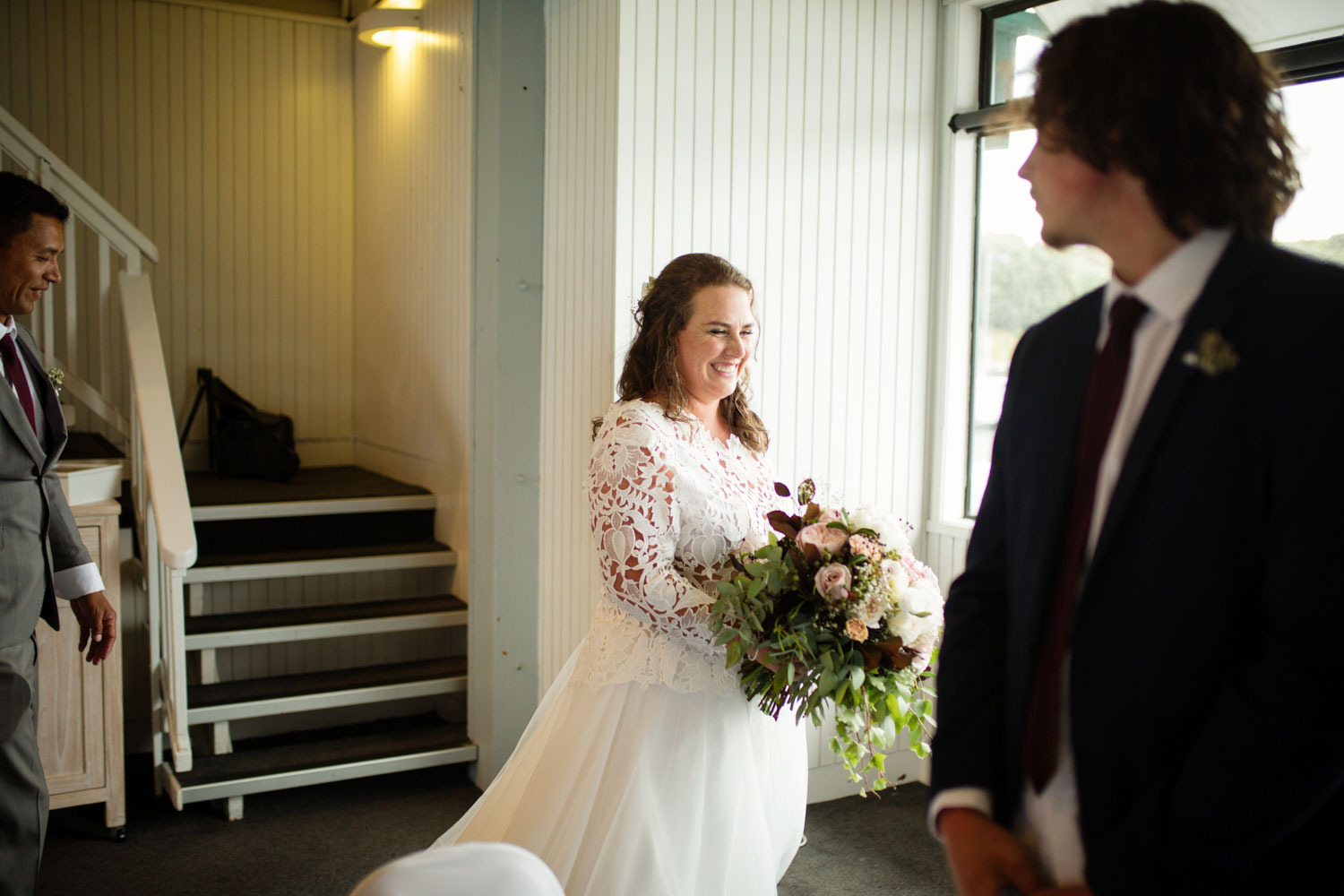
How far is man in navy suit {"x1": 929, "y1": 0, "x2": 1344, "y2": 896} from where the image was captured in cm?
93

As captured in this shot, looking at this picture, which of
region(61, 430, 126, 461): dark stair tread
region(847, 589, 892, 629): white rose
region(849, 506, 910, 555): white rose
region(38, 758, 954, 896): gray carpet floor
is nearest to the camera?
region(847, 589, 892, 629): white rose

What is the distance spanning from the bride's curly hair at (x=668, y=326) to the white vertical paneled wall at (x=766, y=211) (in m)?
0.73

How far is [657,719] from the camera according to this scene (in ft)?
7.54

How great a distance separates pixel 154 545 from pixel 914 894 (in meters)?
2.92

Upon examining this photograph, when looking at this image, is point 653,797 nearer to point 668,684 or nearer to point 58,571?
point 668,684

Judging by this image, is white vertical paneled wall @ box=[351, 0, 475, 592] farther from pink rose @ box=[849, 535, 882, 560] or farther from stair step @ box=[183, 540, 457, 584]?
pink rose @ box=[849, 535, 882, 560]

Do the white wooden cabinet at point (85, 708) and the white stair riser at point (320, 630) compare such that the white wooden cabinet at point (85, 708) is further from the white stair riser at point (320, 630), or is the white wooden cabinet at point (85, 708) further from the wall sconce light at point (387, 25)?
the wall sconce light at point (387, 25)

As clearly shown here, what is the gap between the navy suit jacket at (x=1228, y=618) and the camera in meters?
0.92

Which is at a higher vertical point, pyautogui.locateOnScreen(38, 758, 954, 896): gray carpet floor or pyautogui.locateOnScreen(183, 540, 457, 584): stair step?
pyautogui.locateOnScreen(183, 540, 457, 584): stair step

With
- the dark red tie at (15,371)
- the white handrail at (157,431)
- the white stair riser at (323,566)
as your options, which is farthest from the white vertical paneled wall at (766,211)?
the dark red tie at (15,371)

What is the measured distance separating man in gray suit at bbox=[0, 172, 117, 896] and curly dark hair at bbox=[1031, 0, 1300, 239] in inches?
94.6

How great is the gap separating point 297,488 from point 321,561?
0.72 m

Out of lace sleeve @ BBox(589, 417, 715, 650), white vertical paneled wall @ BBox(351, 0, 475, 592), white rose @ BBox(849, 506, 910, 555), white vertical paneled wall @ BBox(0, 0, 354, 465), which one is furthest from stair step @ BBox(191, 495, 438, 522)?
white rose @ BBox(849, 506, 910, 555)

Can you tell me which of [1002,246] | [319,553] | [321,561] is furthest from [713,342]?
[319,553]
